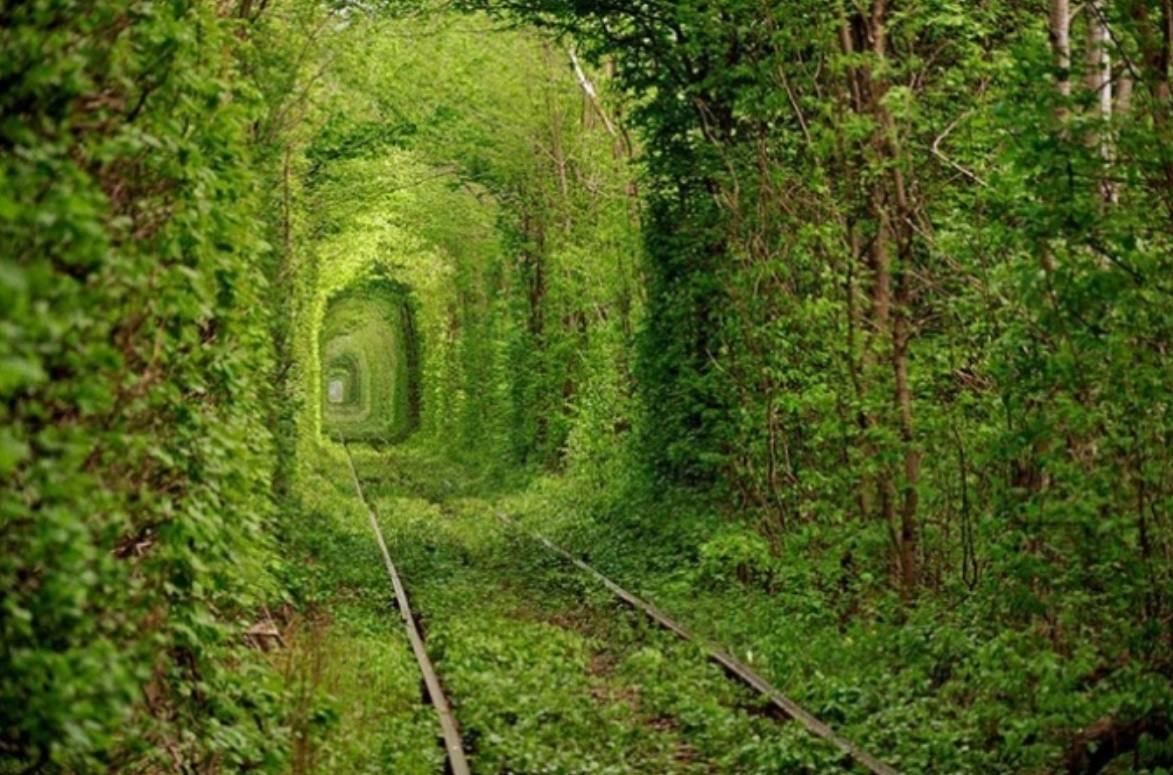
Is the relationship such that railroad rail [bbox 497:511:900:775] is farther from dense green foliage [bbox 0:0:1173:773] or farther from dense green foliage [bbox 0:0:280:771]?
dense green foliage [bbox 0:0:280:771]

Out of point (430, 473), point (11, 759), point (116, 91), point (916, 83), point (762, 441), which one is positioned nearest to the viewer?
point (11, 759)

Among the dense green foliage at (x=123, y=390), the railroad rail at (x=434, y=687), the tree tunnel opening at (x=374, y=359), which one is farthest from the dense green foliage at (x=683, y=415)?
the tree tunnel opening at (x=374, y=359)

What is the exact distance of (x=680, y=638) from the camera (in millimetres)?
14070

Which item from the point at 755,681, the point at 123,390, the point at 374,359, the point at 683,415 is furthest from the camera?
the point at 374,359

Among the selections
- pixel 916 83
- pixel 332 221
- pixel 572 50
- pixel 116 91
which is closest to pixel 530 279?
pixel 332 221

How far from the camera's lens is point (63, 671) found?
15.8ft

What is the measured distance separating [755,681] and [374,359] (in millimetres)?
94881

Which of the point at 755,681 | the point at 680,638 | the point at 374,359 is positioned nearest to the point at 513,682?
the point at 755,681

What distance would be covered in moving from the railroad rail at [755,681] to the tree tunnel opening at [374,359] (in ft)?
157

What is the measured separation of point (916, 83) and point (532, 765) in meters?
7.65

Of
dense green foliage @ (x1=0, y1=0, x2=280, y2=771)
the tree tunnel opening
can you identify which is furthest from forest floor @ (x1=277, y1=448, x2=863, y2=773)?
the tree tunnel opening

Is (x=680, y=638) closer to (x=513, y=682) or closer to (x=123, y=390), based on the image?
(x=513, y=682)

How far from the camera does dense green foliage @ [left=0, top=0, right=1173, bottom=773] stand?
525 cm

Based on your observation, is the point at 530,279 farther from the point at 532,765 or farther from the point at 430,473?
the point at 532,765
